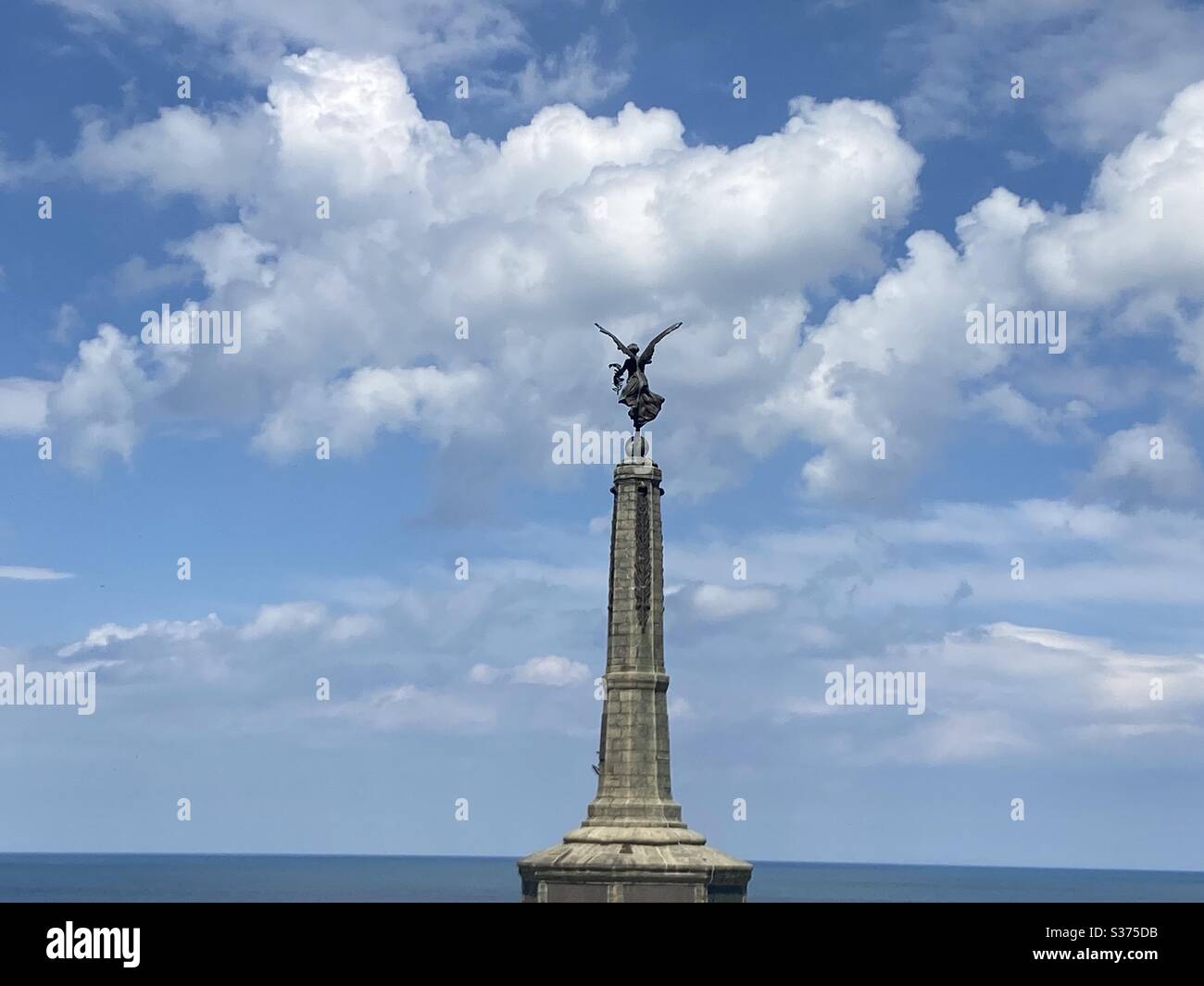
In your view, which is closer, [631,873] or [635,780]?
[631,873]

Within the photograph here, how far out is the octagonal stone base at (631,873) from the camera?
60.8 meters

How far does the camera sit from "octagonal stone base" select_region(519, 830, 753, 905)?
6081 centimetres

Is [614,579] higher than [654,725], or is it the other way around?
[614,579]

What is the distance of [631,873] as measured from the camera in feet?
200

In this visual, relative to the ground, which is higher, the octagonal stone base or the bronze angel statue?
the bronze angel statue

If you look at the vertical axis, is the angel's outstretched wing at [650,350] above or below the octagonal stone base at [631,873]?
above

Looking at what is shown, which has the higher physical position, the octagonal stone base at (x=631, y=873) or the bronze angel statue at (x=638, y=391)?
the bronze angel statue at (x=638, y=391)

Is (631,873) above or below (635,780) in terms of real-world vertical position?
below

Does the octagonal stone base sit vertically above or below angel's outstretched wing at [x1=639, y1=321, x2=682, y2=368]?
below
